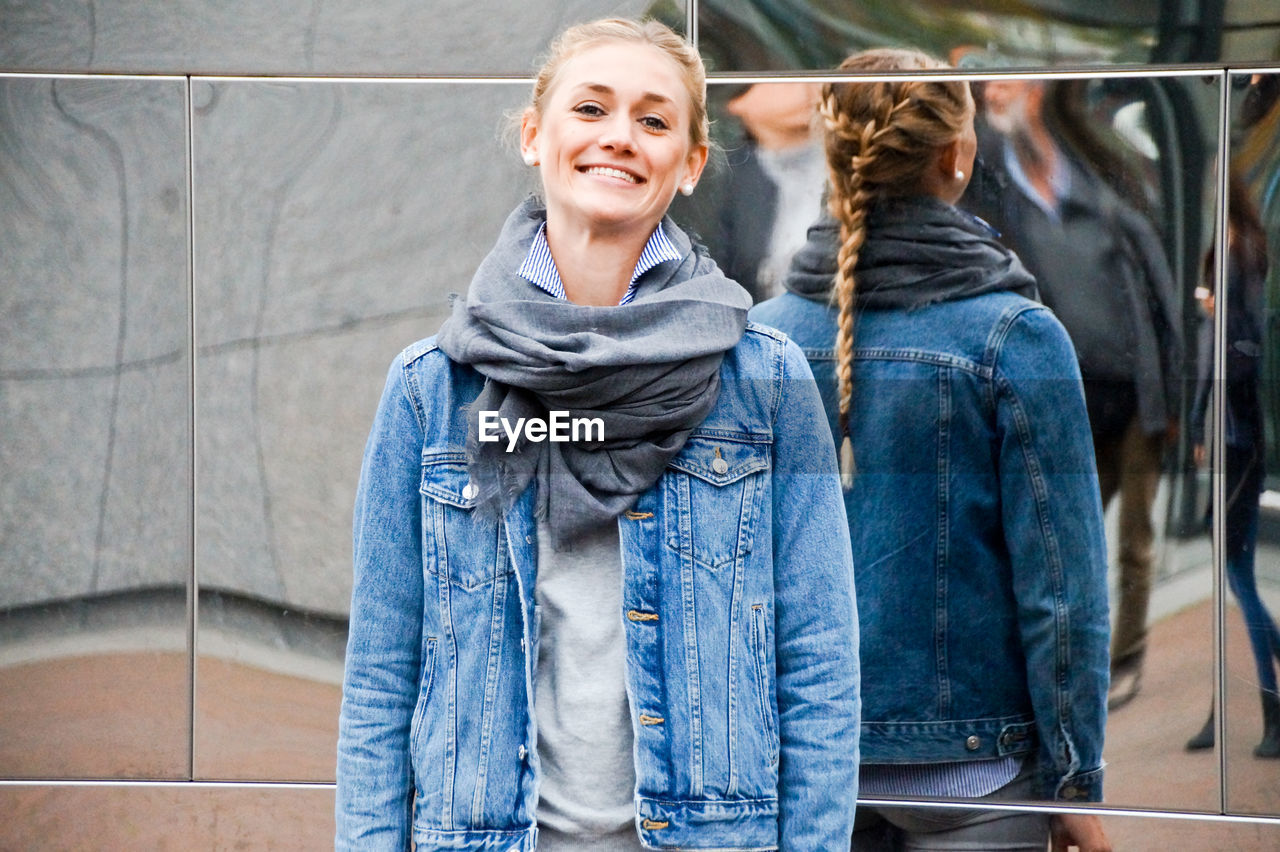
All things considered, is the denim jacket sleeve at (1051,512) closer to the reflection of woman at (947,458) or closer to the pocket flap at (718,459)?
the reflection of woman at (947,458)

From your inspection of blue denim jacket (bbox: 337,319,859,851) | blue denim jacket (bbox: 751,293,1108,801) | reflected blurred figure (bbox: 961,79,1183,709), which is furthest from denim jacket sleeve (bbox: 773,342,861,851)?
reflected blurred figure (bbox: 961,79,1183,709)

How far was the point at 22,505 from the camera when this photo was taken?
3285mm

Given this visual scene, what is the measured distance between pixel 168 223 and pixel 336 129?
52cm

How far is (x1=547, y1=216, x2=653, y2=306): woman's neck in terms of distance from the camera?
194 centimetres

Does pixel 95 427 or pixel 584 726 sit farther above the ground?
pixel 95 427

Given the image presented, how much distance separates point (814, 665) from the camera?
5.96ft

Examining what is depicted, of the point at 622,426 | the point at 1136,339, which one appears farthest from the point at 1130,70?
the point at 622,426

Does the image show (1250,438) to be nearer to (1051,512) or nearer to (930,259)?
(1051,512)

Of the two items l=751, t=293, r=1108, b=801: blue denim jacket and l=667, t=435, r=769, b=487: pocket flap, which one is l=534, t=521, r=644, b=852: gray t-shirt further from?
l=751, t=293, r=1108, b=801: blue denim jacket

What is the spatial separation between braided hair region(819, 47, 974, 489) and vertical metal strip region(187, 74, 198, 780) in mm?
1662

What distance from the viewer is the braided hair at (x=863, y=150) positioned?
3.02 metres

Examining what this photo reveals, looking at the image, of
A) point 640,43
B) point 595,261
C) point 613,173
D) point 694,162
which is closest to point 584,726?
point 595,261

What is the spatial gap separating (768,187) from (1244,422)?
133 cm

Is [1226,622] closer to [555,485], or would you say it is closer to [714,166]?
[714,166]
